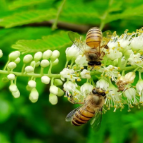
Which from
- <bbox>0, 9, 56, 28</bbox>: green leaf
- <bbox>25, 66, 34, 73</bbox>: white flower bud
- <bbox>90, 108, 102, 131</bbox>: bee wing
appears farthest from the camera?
<bbox>0, 9, 56, 28</bbox>: green leaf

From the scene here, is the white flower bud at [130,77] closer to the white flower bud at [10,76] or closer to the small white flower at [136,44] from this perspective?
the small white flower at [136,44]

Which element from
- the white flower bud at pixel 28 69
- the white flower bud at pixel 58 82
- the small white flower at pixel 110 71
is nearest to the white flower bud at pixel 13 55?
the white flower bud at pixel 28 69

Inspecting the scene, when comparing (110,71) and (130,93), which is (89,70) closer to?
(110,71)

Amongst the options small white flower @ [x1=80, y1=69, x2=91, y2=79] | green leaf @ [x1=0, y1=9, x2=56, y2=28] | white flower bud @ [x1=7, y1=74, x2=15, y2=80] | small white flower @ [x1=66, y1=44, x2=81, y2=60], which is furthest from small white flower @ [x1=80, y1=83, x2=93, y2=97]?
green leaf @ [x1=0, y1=9, x2=56, y2=28]

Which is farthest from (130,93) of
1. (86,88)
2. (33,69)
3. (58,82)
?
(33,69)

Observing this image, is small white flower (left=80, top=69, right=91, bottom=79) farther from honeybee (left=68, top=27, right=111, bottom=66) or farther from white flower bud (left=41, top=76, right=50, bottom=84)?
white flower bud (left=41, top=76, right=50, bottom=84)

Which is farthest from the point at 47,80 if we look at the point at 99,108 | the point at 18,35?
the point at 18,35
